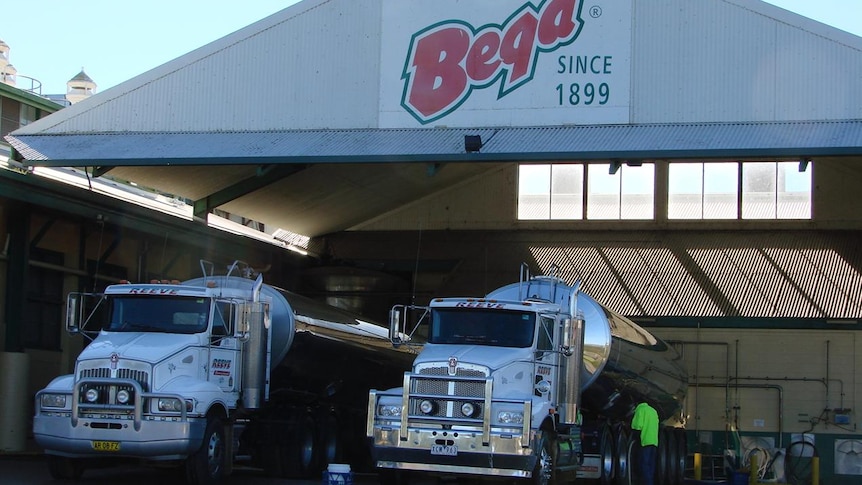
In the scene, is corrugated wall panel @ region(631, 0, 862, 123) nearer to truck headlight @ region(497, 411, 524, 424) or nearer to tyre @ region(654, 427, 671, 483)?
tyre @ region(654, 427, 671, 483)

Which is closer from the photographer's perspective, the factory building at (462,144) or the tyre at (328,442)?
the tyre at (328,442)

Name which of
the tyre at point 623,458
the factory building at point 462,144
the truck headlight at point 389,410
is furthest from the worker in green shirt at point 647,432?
the truck headlight at point 389,410

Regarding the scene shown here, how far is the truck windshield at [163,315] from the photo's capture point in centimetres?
1883

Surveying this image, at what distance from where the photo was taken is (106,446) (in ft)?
56.6

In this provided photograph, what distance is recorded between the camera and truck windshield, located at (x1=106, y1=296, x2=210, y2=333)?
61.8ft

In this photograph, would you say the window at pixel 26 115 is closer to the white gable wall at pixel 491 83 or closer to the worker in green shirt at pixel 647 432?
the white gable wall at pixel 491 83

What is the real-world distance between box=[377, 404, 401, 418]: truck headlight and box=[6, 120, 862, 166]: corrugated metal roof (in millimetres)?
7468

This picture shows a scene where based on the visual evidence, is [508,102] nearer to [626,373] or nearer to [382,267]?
[626,373]

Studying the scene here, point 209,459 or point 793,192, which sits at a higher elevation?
point 793,192

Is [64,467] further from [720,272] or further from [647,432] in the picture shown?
[720,272]

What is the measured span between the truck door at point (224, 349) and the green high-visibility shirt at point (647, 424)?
791 centimetres

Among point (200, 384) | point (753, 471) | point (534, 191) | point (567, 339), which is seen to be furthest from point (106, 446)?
point (534, 191)

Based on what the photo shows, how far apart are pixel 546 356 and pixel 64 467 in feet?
26.1

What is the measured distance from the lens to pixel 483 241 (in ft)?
130
